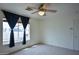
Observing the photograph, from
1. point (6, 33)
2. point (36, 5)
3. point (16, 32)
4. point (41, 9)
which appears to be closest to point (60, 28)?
point (41, 9)

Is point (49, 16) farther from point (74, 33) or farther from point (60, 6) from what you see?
point (74, 33)

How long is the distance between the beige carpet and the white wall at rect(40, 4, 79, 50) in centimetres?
8

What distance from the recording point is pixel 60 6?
56.7 inches

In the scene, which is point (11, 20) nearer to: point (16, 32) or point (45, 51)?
point (16, 32)

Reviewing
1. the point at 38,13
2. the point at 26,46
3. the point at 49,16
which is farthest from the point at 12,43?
the point at 49,16

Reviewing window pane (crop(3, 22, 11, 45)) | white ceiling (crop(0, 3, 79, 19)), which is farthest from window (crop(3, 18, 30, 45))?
white ceiling (crop(0, 3, 79, 19))

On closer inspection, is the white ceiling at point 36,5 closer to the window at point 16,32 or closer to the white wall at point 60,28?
the white wall at point 60,28

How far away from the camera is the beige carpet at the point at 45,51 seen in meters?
1.47

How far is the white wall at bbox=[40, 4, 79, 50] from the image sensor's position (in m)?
1.54

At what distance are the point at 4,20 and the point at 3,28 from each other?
4.6 inches

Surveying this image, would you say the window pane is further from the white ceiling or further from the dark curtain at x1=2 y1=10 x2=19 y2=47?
the white ceiling

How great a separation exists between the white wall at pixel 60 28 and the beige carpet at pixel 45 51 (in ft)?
0.28

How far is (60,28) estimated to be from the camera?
5.38ft

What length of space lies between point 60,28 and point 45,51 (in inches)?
17.7
